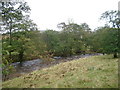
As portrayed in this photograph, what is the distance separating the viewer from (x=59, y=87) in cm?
574

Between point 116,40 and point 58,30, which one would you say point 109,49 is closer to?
point 116,40

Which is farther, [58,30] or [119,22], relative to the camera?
[58,30]

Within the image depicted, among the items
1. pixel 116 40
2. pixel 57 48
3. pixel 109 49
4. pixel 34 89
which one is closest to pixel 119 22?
pixel 116 40

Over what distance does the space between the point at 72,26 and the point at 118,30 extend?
45.5 feet

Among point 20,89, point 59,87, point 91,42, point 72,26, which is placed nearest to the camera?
point 59,87

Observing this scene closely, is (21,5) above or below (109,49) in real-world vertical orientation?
above

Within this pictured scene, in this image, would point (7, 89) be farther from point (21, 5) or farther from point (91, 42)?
point (91, 42)

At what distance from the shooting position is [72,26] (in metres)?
25.3

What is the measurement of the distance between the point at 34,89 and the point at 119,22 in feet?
35.1

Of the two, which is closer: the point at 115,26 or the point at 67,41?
the point at 115,26

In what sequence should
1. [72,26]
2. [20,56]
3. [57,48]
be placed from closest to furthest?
[20,56] → [57,48] → [72,26]

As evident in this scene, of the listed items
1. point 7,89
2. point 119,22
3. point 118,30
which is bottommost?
point 7,89

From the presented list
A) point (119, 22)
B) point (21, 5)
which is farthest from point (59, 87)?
point (119, 22)

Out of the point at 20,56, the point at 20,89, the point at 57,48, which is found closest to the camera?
the point at 20,89
